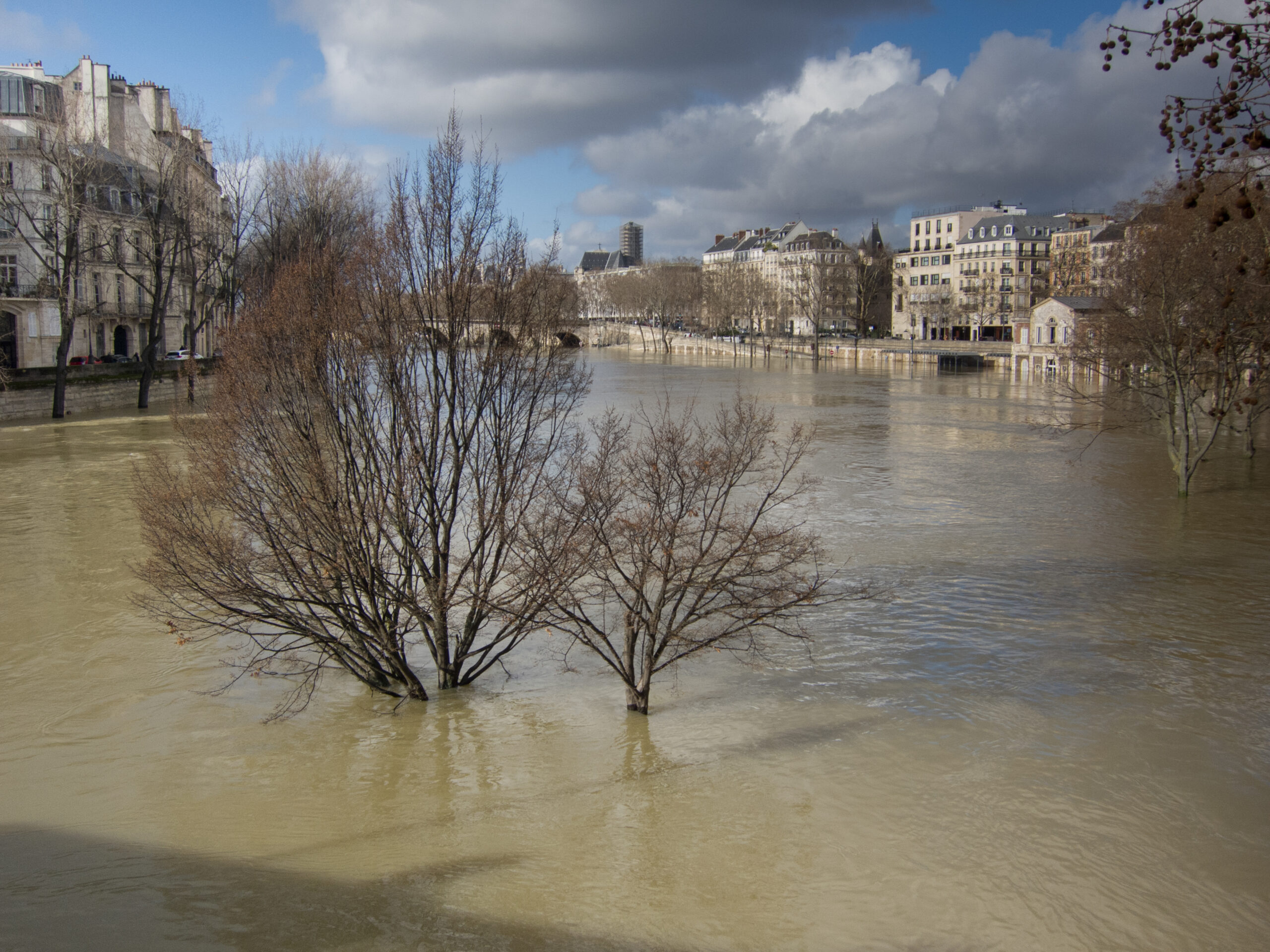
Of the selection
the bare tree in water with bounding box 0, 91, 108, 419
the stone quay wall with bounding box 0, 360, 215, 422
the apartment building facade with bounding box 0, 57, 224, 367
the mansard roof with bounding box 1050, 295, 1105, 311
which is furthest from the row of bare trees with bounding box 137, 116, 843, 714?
the mansard roof with bounding box 1050, 295, 1105, 311

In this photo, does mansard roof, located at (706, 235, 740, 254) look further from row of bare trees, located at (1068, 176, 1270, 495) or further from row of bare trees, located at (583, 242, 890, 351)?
row of bare trees, located at (1068, 176, 1270, 495)

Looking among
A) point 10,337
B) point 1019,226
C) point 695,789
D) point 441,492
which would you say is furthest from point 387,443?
point 1019,226

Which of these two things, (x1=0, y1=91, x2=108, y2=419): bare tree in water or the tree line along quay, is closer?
the tree line along quay

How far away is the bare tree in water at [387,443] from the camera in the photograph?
11508 mm

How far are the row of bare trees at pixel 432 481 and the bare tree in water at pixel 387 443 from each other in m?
0.03

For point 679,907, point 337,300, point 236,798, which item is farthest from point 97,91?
point 679,907

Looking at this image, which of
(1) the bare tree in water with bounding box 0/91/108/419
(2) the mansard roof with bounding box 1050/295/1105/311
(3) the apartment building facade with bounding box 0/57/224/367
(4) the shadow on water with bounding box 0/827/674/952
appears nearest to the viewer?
(4) the shadow on water with bounding box 0/827/674/952

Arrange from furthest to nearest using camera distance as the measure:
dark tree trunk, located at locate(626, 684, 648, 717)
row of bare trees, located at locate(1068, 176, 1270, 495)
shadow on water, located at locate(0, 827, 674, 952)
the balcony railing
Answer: the balcony railing, row of bare trees, located at locate(1068, 176, 1270, 495), dark tree trunk, located at locate(626, 684, 648, 717), shadow on water, located at locate(0, 827, 674, 952)

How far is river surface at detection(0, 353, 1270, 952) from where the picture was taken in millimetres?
Result: 8250

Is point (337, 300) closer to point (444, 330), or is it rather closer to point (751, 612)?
point (444, 330)

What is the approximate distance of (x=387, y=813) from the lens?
9820mm

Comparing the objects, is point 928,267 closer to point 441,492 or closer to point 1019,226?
point 1019,226

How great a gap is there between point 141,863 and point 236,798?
1247mm

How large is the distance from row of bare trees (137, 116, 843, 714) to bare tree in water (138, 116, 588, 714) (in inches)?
1.4
